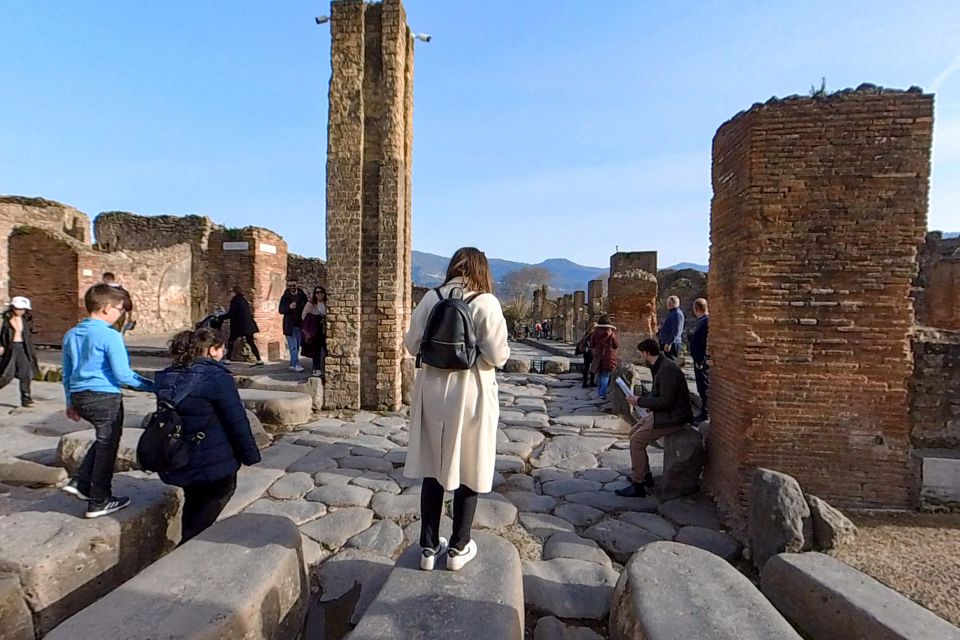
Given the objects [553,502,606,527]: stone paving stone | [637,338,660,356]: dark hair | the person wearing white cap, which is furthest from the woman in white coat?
the person wearing white cap

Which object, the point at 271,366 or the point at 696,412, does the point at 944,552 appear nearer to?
the point at 696,412

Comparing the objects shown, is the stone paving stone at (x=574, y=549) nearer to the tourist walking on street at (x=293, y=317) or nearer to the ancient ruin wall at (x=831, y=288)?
the ancient ruin wall at (x=831, y=288)

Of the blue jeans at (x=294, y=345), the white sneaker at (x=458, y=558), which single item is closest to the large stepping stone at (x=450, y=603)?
the white sneaker at (x=458, y=558)

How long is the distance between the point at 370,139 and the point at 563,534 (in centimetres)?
641

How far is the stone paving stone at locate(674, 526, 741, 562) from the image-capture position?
11.9 ft

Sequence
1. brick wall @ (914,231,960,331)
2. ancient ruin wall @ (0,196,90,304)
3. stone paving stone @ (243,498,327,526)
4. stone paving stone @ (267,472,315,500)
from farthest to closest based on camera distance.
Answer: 1. brick wall @ (914,231,960,331)
2. ancient ruin wall @ (0,196,90,304)
3. stone paving stone @ (267,472,315,500)
4. stone paving stone @ (243,498,327,526)

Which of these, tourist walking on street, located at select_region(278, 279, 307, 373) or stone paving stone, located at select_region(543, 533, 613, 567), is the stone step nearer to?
stone paving stone, located at select_region(543, 533, 613, 567)

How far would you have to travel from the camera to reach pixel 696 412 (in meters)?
7.12

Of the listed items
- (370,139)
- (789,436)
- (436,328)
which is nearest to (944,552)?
(789,436)

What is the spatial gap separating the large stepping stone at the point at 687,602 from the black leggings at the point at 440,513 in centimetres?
89

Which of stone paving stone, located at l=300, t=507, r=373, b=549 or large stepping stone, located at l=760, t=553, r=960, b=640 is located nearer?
large stepping stone, located at l=760, t=553, r=960, b=640

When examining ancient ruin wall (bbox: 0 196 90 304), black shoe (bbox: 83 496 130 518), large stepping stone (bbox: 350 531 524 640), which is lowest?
large stepping stone (bbox: 350 531 524 640)

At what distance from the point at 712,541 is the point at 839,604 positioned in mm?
1328

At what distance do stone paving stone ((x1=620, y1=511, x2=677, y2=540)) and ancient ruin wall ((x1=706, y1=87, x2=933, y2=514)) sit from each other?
61cm
